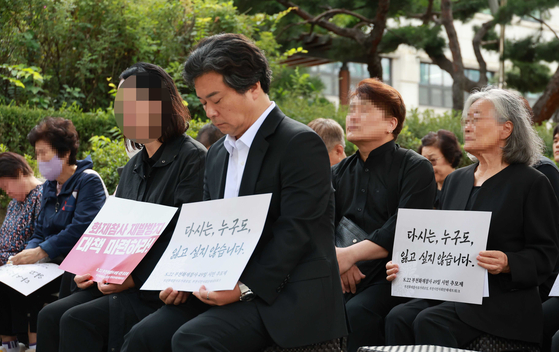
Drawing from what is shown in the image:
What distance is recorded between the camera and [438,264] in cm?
297

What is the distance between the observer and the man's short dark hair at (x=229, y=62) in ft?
8.06

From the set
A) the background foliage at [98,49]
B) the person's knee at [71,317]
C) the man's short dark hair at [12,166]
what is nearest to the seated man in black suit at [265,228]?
A: the person's knee at [71,317]

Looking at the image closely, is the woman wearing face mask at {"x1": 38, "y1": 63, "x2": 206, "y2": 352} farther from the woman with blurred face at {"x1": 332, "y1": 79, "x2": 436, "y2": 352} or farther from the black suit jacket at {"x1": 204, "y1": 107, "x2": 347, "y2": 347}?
the woman with blurred face at {"x1": 332, "y1": 79, "x2": 436, "y2": 352}

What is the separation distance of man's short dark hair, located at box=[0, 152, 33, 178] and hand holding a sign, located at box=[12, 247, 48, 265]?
1066 mm

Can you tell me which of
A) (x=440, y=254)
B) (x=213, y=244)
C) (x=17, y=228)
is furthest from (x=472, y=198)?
(x=17, y=228)

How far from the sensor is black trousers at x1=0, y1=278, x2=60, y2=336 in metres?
4.72

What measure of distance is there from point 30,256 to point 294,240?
2.72 meters

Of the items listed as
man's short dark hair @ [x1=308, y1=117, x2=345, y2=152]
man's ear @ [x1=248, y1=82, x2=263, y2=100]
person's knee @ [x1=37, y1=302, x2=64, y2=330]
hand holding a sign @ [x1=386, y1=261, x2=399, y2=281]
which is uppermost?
man's ear @ [x1=248, y1=82, x2=263, y2=100]

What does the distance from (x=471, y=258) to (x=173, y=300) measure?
4.83 ft

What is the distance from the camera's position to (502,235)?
3.01 m

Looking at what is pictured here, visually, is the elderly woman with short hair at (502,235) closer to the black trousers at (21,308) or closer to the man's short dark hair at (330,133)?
the man's short dark hair at (330,133)

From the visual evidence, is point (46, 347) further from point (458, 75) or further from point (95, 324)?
point (458, 75)

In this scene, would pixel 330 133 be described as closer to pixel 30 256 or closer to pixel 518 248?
pixel 518 248

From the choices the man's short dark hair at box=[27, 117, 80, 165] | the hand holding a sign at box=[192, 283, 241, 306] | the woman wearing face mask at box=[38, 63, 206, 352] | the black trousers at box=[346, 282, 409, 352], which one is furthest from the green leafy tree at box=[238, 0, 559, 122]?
the hand holding a sign at box=[192, 283, 241, 306]
